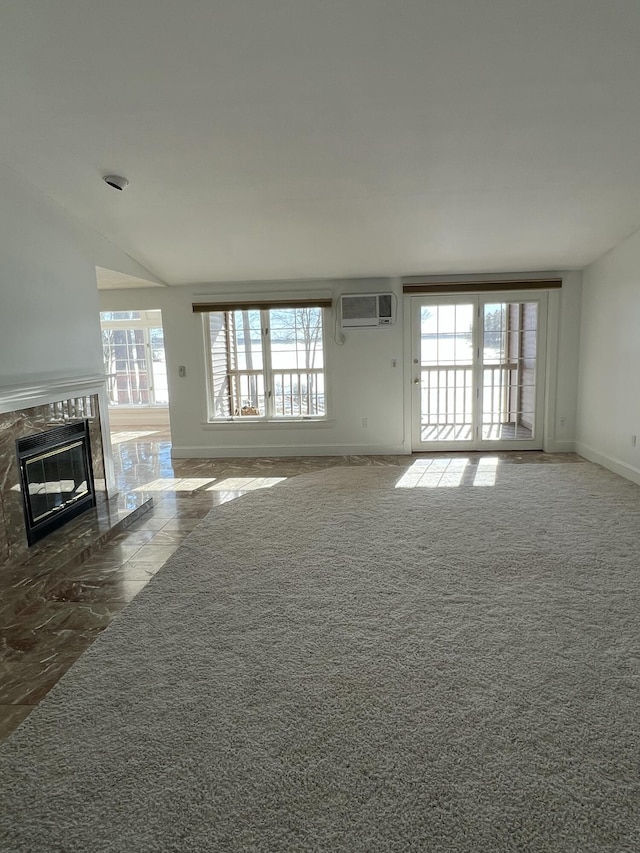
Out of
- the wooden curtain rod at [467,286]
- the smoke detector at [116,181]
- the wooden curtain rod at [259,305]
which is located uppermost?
the smoke detector at [116,181]

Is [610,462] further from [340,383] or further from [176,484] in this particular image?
[176,484]

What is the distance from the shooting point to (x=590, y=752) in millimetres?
1555

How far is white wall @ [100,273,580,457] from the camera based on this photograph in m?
5.89

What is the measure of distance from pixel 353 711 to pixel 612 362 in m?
4.67

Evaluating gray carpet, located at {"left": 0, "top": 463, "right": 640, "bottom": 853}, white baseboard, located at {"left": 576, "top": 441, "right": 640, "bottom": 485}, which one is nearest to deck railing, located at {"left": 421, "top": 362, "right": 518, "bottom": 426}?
white baseboard, located at {"left": 576, "top": 441, "right": 640, "bottom": 485}

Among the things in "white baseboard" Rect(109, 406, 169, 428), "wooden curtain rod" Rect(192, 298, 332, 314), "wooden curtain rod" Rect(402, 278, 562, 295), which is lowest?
"white baseboard" Rect(109, 406, 169, 428)

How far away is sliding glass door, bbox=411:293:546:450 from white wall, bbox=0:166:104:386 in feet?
11.9

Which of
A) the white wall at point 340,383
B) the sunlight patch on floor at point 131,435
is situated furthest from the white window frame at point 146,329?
the white wall at point 340,383

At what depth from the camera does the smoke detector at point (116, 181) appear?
3479 mm

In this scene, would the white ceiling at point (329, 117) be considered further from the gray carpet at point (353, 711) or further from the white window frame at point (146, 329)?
the white window frame at point (146, 329)

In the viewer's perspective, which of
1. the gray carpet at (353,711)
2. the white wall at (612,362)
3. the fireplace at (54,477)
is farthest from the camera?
the white wall at (612,362)

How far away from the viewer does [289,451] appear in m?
6.25

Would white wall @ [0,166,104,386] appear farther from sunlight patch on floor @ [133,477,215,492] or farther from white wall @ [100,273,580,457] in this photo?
white wall @ [100,273,580,457]

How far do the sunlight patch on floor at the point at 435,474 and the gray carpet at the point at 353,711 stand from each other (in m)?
1.48
